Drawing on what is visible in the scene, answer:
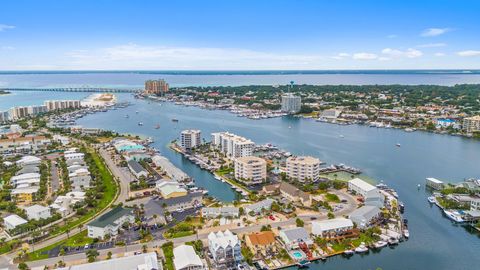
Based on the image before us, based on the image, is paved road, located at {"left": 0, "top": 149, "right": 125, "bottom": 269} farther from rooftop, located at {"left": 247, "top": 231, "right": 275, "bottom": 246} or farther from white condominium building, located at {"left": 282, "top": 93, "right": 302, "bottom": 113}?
white condominium building, located at {"left": 282, "top": 93, "right": 302, "bottom": 113}

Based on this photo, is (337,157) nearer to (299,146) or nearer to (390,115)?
(299,146)

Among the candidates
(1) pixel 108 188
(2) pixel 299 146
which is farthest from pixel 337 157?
(1) pixel 108 188

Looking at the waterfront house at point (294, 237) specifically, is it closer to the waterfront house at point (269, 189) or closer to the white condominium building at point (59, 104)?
the waterfront house at point (269, 189)

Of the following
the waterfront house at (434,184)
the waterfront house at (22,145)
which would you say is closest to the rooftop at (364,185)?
the waterfront house at (434,184)

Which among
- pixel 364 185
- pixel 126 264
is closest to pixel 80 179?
pixel 126 264

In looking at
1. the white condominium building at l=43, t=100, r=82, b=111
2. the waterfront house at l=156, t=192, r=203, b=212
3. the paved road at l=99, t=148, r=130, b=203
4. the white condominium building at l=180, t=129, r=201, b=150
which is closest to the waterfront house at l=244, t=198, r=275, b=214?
the waterfront house at l=156, t=192, r=203, b=212

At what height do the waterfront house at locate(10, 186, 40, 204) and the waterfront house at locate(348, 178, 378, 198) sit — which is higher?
the waterfront house at locate(348, 178, 378, 198)

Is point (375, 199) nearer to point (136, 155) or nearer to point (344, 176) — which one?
point (344, 176)
